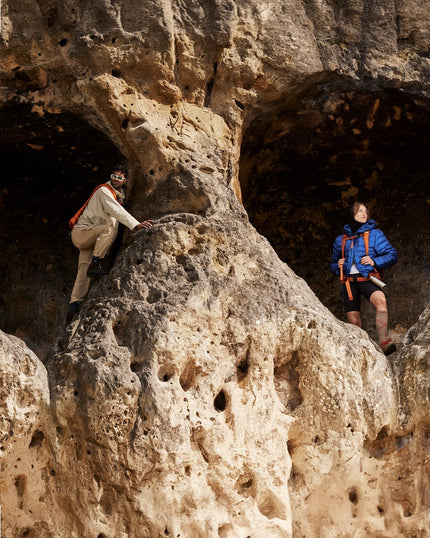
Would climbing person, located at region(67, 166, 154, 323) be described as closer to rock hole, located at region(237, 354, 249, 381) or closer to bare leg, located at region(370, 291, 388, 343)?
rock hole, located at region(237, 354, 249, 381)

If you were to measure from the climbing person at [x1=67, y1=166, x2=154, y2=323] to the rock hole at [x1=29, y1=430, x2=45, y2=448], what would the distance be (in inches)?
40.8

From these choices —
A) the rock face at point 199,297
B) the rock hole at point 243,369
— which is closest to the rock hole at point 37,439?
the rock face at point 199,297

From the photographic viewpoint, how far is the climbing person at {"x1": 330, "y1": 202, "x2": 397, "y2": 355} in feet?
21.5

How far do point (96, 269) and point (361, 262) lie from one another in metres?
1.85

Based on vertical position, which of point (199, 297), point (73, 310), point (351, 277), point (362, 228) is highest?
point (362, 228)

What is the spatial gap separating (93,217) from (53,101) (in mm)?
919

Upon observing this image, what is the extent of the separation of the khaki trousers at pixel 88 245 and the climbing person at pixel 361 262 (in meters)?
1.66

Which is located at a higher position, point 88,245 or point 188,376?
point 88,245

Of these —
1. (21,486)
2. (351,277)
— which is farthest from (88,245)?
(351,277)

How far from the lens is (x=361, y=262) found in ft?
21.6

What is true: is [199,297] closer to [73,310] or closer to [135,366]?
[135,366]

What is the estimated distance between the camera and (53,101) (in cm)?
648

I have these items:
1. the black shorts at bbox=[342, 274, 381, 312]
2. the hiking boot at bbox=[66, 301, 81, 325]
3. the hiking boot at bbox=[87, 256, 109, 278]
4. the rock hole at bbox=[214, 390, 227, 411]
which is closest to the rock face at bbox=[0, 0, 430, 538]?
the rock hole at bbox=[214, 390, 227, 411]

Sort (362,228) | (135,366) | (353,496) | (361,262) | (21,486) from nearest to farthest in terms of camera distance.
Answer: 1. (21,486)
2. (135,366)
3. (353,496)
4. (361,262)
5. (362,228)
